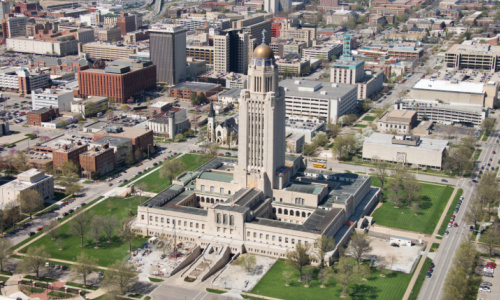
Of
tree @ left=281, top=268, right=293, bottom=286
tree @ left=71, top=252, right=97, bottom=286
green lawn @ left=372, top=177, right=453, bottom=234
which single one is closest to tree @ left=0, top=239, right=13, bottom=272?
tree @ left=71, top=252, right=97, bottom=286

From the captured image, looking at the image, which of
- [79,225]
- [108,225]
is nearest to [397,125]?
[108,225]

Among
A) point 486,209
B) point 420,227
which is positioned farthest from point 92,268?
point 486,209

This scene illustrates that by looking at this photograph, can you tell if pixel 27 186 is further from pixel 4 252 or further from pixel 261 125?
pixel 261 125

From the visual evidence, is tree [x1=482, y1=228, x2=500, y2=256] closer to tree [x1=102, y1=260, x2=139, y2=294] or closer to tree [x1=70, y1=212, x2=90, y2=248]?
tree [x1=102, y1=260, x2=139, y2=294]

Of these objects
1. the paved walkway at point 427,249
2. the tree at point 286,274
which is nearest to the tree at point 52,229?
the tree at point 286,274

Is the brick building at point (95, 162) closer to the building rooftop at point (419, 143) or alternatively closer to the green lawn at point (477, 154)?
the building rooftop at point (419, 143)

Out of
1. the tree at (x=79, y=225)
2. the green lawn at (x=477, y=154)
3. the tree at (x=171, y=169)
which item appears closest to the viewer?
the tree at (x=79, y=225)

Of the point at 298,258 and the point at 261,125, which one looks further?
the point at 261,125
